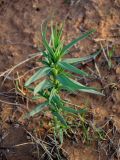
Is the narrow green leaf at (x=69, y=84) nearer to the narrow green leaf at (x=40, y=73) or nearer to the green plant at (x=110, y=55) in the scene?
the narrow green leaf at (x=40, y=73)

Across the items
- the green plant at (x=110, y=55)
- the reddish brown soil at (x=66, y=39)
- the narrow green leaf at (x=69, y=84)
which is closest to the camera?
the narrow green leaf at (x=69, y=84)

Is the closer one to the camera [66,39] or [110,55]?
[110,55]

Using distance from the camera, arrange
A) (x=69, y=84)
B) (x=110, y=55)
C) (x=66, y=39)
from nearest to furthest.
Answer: (x=69, y=84) < (x=110, y=55) < (x=66, y=39)

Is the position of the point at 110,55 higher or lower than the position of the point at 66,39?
lower

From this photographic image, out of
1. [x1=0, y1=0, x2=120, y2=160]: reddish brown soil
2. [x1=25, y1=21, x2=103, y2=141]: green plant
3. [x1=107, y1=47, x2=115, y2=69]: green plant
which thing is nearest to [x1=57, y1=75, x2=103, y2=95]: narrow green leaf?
[x1=25, y1=21, x2=103, y2=141]: green plant

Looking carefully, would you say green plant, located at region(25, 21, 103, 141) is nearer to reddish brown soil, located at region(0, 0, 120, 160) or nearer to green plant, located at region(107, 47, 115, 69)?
reddish brown soil, located at region(0, 0, 120, 160)

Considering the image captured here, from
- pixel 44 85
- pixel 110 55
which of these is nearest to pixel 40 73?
pixel 44 85

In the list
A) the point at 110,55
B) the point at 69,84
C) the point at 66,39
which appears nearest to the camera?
the point at 69,84

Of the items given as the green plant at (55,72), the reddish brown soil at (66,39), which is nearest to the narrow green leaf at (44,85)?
the green plant at (55,72)

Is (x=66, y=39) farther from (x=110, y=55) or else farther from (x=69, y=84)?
(x=69, y=84)
